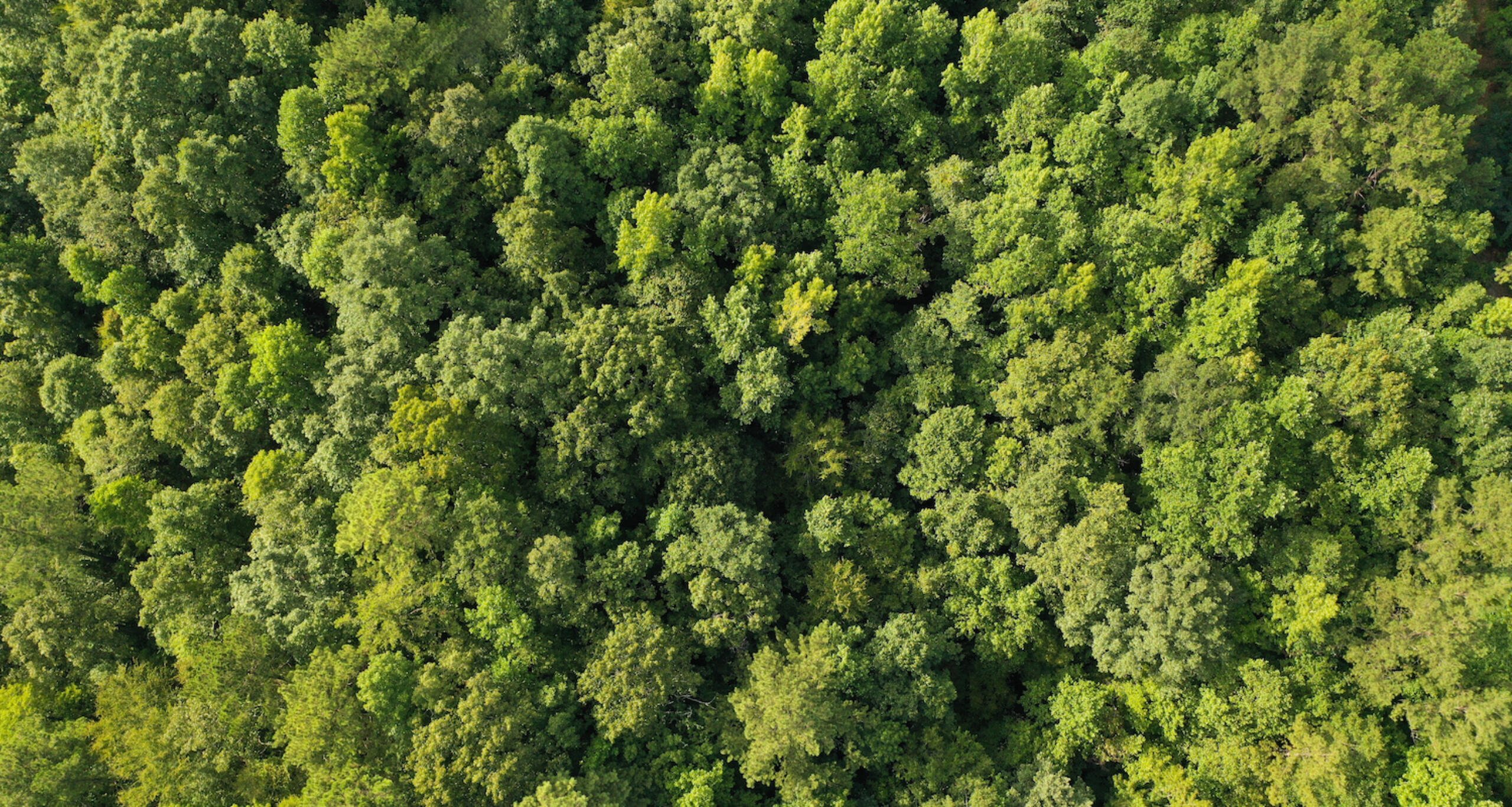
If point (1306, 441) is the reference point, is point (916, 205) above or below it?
above

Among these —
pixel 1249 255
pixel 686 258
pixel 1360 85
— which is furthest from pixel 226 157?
pixel 1360 85

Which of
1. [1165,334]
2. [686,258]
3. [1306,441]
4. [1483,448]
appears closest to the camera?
[1483,448]

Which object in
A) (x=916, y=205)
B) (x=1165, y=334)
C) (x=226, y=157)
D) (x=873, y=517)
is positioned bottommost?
(x=873, y=517)

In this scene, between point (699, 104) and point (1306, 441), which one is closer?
point (1306, 441)

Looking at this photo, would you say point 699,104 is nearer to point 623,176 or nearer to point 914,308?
point 623,176

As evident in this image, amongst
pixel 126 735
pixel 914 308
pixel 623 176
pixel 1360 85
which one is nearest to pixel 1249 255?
pixel 1360 85

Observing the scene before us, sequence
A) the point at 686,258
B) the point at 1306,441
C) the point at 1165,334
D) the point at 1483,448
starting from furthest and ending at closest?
the point at 686,258, the point at 1165,334, the point at 1306,441, the point at 1483,448
